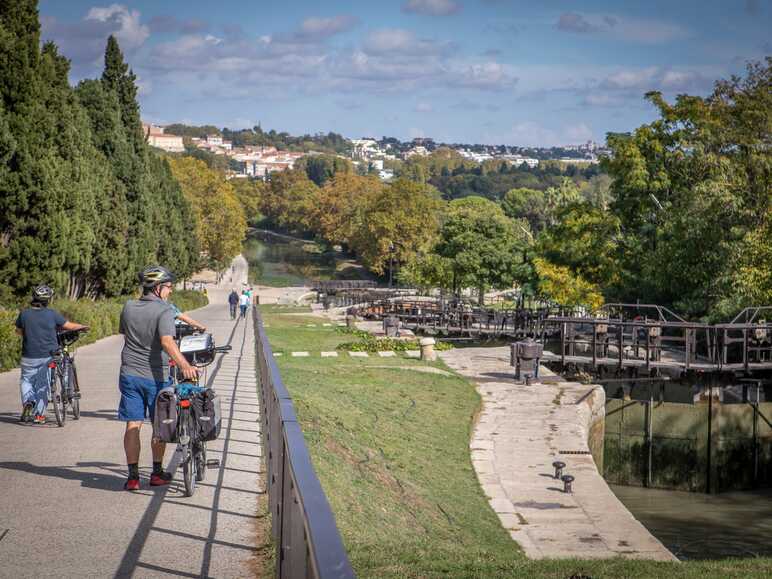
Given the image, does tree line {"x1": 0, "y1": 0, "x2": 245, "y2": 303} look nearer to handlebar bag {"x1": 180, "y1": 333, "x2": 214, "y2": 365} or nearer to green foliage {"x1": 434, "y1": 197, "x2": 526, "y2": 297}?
handlebar bag {"x1": 180, "y1": 333, "x2": 214, "y2": 365}

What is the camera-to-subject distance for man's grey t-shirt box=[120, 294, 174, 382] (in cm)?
859

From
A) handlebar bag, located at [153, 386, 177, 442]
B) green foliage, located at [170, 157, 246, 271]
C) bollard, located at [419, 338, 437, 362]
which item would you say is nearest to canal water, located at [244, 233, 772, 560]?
bollard, located at [419, 338, 437, 362]

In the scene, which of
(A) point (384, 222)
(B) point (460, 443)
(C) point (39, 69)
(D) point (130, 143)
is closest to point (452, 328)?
(D) point (130, 143)

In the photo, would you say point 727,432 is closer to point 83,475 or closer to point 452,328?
point 452,328

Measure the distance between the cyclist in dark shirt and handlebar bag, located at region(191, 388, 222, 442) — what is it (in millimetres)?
4262

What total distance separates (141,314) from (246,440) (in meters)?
3.45

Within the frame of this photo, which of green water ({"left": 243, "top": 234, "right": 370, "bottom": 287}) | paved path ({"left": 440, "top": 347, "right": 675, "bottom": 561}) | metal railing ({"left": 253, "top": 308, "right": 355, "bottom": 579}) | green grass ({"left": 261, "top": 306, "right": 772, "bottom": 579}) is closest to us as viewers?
metal railing ({"left": 253, "top": 308, "right": 355, "bottom": 579})

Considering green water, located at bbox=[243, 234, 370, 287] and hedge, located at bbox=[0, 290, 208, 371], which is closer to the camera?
hedge, located at bbox=[0, 290, 208, 371]

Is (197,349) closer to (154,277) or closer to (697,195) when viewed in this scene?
(154,277)

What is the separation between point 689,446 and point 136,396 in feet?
71.9

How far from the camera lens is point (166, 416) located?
8562 millimetres

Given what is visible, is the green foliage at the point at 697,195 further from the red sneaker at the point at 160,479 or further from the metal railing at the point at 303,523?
the metal railing at the point at 303,523

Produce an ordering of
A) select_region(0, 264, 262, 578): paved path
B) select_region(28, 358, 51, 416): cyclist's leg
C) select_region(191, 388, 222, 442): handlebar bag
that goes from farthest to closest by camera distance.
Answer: select_region(28, 358, 51, 416): cyclist's leg
select_region(191, 388, 222, 442): handlebar bag
select_region(0, 264, 262, 578): paved path

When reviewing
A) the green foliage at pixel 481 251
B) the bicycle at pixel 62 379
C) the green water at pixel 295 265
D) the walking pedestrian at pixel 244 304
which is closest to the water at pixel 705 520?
the bicycle at pixel 62 379
